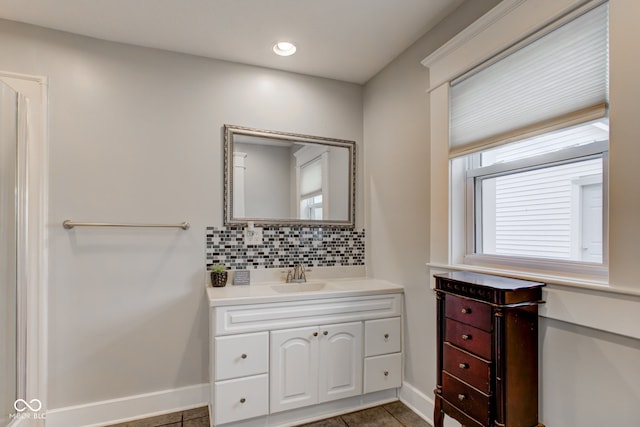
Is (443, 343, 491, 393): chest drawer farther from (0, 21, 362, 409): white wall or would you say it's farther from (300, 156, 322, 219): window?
(0, 21, 362, 409): white wall

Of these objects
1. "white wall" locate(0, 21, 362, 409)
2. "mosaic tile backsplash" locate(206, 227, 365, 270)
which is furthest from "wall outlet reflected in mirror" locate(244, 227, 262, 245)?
"white wall" locate(0, 21, 362, 409)

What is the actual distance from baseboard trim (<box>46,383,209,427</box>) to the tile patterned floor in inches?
2.0

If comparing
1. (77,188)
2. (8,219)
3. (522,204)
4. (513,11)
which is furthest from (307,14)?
(8,219)

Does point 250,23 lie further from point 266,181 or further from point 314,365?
point 314,365

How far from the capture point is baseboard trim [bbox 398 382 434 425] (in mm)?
2117

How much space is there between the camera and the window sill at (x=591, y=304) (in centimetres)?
115

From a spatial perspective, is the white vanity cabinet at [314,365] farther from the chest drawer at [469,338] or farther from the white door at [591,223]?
the white door at [591,223]

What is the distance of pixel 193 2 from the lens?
1.86m

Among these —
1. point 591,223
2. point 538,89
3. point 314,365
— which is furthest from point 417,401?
point 538,89

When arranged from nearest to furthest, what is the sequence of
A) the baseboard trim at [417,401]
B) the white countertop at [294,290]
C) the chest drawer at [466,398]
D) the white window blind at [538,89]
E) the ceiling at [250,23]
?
1. the white window blind at [538,89]
2. the chest drawer at [466,398]
3. the ceiling at [250,23]
4. the white countertop at [294,290]
5. the baseboard trim at [417,401]

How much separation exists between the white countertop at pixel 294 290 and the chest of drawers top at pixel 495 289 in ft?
2.44

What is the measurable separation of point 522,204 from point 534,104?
0.47 metres

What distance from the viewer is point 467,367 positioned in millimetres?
1491

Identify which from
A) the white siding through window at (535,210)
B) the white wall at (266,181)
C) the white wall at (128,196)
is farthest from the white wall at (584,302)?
the white wall at (128,196)
